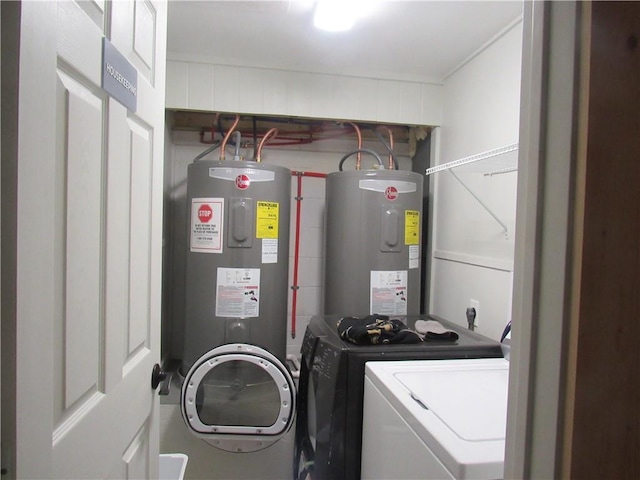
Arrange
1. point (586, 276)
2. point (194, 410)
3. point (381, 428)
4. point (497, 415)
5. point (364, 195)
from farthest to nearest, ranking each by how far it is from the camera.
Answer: point (364, 195)
point (194, 410)
point (381, 428)
point (497, 415)
point (586, 276)

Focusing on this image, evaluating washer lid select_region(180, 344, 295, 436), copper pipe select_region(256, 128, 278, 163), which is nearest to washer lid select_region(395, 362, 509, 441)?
washer lid select_region(180, 344, 295, 436)

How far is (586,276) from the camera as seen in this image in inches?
16.4

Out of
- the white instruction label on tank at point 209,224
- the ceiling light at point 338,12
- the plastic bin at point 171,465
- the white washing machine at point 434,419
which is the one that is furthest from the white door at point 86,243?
the white instruction label on tank at point 209,224

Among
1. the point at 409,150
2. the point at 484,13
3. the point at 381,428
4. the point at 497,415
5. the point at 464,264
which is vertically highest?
the point at 484,13

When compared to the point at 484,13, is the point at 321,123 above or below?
below

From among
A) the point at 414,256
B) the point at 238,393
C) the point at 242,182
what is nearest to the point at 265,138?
the point at 242,182

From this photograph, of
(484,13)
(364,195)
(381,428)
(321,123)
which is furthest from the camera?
(321,123)

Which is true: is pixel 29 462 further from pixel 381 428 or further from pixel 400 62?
pixel 400 62

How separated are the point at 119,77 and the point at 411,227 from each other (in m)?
1.77

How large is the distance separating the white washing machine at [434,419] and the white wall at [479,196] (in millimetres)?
748

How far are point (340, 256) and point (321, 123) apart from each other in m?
1.04

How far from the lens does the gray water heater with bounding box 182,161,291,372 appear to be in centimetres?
204

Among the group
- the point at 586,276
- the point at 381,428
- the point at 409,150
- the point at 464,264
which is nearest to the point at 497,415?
the point at 381,428

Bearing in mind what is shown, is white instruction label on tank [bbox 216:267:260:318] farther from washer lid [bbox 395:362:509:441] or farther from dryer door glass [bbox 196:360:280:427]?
washer lid [bbox 395:362:509:441]
